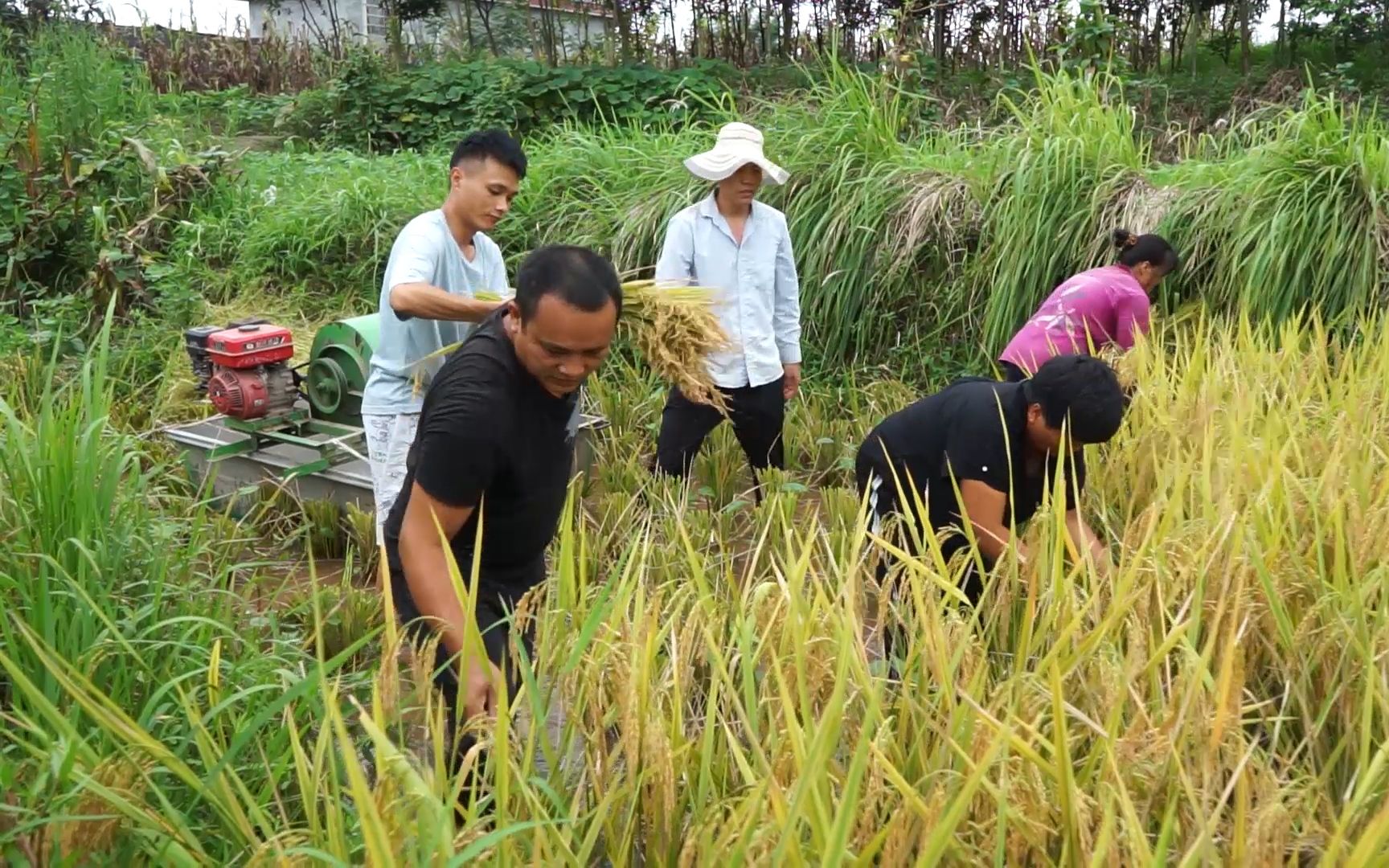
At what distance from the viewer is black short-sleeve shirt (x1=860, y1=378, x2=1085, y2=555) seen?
269cm

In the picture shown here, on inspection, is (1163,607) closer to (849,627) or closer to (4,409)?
(849,627)

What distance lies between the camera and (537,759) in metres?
1.92

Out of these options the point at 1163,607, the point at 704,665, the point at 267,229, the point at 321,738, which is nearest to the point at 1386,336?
the point at 1163,607

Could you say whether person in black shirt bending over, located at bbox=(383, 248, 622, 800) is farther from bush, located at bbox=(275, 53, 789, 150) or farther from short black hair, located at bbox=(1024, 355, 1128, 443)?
bush, located at bbox=(275, 53, 789, 150)

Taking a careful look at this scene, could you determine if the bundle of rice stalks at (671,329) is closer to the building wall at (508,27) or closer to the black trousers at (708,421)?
the black trousers at (708,421)

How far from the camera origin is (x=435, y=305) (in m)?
2.96

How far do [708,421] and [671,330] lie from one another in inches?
66.7

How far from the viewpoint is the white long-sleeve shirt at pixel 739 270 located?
410cm

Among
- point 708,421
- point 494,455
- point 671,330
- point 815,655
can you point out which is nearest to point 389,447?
point 671,330

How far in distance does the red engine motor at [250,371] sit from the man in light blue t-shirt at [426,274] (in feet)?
4.50

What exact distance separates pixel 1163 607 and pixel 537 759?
3.27 feet

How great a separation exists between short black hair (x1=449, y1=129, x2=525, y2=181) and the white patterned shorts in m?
0.69

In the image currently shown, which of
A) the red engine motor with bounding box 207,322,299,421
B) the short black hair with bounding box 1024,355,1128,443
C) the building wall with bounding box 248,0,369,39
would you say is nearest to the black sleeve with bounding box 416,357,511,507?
the short black hair with bounding box 1024,355,1128,443

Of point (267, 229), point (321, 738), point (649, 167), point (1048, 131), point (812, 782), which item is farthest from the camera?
point (267, 229)
